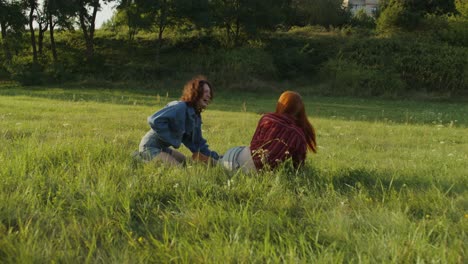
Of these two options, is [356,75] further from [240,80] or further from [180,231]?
[180,231]

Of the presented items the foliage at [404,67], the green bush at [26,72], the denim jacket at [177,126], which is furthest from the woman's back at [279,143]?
the green bush at [26,72]

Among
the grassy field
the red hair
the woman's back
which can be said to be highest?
the red hair

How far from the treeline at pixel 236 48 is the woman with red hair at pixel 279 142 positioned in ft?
75.1

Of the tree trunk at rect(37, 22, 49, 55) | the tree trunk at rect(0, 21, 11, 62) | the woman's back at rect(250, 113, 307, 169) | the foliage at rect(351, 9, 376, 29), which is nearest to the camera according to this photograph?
the woman's back at rect(250, 113, 307, 169)

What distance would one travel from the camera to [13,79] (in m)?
28.0

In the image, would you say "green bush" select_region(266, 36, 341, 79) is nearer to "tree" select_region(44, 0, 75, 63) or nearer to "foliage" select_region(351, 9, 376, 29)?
"foliage" select_region(351, 9, 376, 29)

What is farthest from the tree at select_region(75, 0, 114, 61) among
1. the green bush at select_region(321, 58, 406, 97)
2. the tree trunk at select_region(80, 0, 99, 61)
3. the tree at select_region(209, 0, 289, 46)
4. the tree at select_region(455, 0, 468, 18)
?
the tree at select_region(455, 0, 468, 18)

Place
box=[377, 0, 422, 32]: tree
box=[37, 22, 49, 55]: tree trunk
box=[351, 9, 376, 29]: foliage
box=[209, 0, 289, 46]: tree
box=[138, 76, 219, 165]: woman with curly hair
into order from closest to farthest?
box=[138, 76, 219, 165]: woman with curly hair, box=[209, 0, 289, 46]: tree, box=[37, 22, 49, 55]: tree trunk, box=[377, 0, 422, 32]: tree, box=[351, 9, 376, 29]: foliage

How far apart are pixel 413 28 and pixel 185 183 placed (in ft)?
115

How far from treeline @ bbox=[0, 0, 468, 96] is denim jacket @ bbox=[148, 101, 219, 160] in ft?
73.5

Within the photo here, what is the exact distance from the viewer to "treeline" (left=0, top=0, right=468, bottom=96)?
27.4 meters

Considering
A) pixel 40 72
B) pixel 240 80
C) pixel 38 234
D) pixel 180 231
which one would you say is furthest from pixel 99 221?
pixel 40 72

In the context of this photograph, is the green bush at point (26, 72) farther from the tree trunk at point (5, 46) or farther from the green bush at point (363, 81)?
the green bush at point (363, 81)

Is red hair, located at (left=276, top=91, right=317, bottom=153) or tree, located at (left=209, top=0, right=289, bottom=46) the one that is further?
tree, located at (left=209, top=0, right=289, bottom=46)
